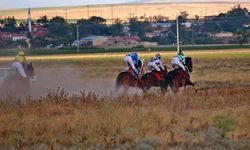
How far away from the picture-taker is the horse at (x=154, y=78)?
89.4ft

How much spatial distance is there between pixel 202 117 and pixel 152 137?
301 centimetres

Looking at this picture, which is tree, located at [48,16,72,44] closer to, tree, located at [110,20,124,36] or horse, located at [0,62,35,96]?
tree, located at [110,20,124,36]

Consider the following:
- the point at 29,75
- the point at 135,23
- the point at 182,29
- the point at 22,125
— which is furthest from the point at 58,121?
the point at 135,23

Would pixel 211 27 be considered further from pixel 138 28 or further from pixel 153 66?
pixel 153 66

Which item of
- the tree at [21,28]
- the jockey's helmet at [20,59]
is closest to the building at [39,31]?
the tree at [21,28]

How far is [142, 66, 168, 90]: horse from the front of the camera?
27.2 meters

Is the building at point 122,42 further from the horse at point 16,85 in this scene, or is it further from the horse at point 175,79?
the horse at point 16,85

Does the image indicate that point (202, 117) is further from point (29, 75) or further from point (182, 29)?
point (182, 29)

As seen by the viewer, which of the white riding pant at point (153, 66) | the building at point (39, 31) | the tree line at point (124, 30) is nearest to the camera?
the white riding pant at point (153, 66)

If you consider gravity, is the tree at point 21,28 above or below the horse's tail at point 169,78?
above

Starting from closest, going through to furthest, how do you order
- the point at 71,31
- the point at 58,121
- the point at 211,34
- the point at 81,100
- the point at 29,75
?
the point at 58,121 < the point at 81,100 < the point at 29,75 < the point at 71,31 < the point at 211,34

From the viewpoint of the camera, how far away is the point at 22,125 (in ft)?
55.8

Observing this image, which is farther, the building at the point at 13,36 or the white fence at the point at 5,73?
the building at the point at 13,36

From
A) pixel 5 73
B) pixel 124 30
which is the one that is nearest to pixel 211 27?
pixel 124 30
